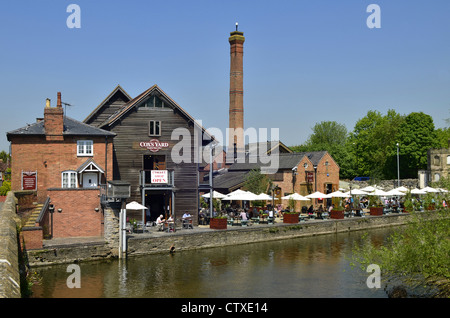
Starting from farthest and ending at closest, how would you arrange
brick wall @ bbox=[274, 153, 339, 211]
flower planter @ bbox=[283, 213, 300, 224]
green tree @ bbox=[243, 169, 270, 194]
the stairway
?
brick wall @ bbox=[274, 153, 339, 211]
green tree @ bbox=[243, 169, 270, 194]
flower planter @ bbox=[283, 213, 300, 224]
the stairway

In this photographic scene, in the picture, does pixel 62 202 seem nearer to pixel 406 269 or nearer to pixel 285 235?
pixel 285 235

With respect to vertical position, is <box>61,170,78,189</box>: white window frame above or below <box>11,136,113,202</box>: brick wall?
below

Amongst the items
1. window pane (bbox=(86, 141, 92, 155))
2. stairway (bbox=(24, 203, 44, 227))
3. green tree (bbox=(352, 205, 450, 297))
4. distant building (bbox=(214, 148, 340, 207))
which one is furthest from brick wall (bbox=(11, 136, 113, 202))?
green tree (bbox=(352, 205, 450, 297))

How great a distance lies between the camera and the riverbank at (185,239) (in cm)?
2411

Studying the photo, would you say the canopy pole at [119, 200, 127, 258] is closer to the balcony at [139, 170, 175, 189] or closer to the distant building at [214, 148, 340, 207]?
the balcony at [139, 170, 175, 189]

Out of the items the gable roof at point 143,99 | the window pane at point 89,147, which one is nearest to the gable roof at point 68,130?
the window pane at point 89,147

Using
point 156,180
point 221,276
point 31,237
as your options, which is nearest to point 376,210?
point 156,180

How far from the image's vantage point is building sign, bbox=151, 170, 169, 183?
33062mm

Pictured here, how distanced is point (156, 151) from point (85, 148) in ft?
16.7

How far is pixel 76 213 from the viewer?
28.0 meters

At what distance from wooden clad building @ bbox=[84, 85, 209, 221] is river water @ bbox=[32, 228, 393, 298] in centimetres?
641

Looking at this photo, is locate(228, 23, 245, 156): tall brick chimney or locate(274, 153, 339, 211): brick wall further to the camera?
locate(228, 23, 245, 156): tall brick chimney

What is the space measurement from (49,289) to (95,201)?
914 cm

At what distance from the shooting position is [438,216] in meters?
17.1
